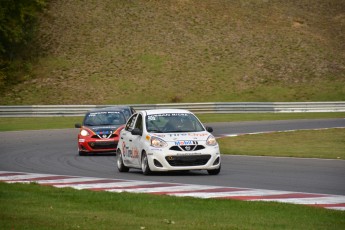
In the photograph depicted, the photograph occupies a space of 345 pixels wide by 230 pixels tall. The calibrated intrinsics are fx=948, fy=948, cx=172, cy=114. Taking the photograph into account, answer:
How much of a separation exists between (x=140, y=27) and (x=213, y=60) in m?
7.04

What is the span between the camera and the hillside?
6312 centimetres

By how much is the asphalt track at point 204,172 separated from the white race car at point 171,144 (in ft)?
0.85

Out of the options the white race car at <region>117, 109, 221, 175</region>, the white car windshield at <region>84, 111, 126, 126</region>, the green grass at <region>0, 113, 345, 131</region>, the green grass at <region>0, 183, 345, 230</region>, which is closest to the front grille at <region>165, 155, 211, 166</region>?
the white race car at <region>117, 109, 221, 175</region>

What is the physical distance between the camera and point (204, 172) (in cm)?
2155

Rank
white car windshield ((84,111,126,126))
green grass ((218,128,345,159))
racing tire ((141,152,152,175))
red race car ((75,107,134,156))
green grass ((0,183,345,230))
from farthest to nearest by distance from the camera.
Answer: white car windshield ((84,111,126,126)), red race car ((75,107,134,156)), green grass ((218,128,345,159)), racing tire ((141,152,152,175)), green grass ((0,183,345,230))

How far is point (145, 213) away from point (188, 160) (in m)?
7.38

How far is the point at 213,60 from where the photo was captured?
68.9m

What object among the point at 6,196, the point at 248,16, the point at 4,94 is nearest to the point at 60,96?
the point at 4,94

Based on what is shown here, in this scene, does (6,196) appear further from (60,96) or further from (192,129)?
(60,96)

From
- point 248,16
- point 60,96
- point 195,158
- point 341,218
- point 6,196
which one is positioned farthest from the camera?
point 248,16

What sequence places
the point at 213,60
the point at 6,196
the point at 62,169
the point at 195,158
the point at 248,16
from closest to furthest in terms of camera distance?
the point at 6,196 < the point at 195,158 < the point at 62,169 < the point at 213,60 < the point at 248,16

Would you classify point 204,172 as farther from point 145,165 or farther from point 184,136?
point 145,165

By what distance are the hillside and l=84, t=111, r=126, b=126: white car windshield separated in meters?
30.3

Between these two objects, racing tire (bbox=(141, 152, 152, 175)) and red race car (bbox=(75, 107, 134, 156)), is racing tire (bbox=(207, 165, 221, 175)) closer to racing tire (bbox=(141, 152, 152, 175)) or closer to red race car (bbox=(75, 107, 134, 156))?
racing tire (bbox=(141, 152, 152, 175))
